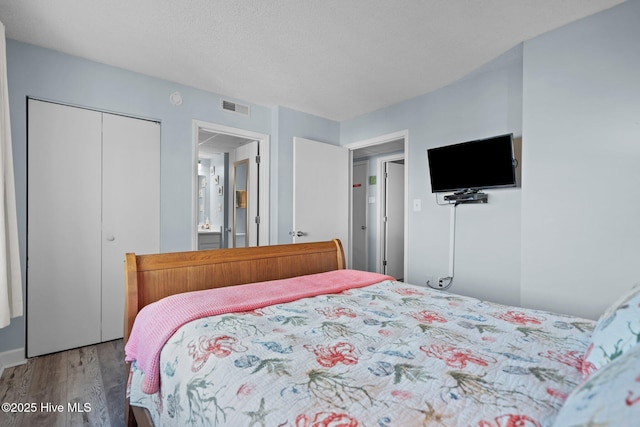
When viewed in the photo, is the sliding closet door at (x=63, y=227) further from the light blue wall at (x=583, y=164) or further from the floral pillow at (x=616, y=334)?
the light blue wall at (x=583, y=164)

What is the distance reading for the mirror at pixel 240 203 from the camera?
430cm

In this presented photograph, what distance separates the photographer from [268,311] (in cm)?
145

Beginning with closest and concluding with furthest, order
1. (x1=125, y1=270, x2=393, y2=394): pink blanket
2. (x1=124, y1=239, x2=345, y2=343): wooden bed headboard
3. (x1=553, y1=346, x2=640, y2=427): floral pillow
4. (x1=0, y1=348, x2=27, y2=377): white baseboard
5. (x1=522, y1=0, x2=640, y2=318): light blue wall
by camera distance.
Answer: (x1=553, y1=346, x2=640, y2=427): floral pillow < (x1=125, y1=270, x2=393, y2=394): pink blanket < (x1=124, y1=239, x2=345, y2=343): wooden bed headboard < (x1=522, y1=0, x2=640, y2=318): light blue wall < (x1=0, y1=348, x2=27, y2=377): white baseboard

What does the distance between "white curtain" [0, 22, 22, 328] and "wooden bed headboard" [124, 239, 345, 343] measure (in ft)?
3.31

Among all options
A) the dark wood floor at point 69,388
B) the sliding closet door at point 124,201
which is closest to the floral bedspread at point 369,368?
the dark wood floor at point 69,388

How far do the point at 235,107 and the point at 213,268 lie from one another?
2.20 meters

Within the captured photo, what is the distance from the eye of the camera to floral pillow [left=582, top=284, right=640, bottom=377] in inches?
27.2

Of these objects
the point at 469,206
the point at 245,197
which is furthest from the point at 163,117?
the point at 469,206

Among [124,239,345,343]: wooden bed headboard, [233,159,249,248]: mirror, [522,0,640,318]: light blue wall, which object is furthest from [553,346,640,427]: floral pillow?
[233,159,249,248]: mirror

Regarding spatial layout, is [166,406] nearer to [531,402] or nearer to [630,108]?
[531,402]

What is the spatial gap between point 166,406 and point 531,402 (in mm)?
1157

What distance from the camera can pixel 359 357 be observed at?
1.00 m

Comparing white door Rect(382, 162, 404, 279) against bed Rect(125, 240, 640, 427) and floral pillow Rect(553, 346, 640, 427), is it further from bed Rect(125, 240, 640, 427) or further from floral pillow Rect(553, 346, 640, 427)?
floral pillow Rect(553, 346, 640, 427)

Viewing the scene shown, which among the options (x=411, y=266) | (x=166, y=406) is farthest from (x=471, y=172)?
(x=166, y=406)
